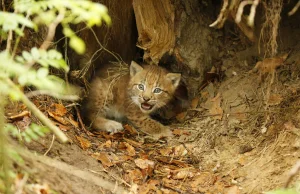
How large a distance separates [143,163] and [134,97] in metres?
1.65

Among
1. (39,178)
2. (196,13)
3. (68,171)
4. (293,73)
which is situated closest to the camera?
(39,178)

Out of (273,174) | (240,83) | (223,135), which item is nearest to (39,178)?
(273,174)

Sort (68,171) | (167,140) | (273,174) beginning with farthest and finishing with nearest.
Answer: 1. (167,140)
2. (273,174)
3. (68,171)

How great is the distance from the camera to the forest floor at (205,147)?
418 centimetres

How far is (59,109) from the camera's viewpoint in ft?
16.6

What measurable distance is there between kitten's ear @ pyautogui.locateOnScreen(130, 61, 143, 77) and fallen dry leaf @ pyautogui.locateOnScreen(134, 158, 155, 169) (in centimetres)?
175

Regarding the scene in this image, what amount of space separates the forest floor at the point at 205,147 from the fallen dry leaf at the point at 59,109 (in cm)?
1

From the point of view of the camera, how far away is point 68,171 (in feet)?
12.8

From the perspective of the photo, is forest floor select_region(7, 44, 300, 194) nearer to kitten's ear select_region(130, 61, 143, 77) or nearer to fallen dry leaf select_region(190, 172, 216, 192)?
fallen dry leaf select_region(190, 172, 216, 192)

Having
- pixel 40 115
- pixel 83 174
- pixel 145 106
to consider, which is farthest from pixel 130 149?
pixel 40 115

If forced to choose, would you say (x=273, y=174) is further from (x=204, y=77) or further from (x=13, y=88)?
(x=13, y=88)

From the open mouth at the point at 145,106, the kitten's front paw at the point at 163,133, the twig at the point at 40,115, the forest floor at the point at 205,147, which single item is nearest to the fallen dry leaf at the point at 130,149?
the forest floor at the point at 205,147

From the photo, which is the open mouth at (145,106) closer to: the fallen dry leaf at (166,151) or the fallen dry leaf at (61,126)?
the fallen dry leaf at (166,151)

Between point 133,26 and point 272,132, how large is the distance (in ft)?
9.07
